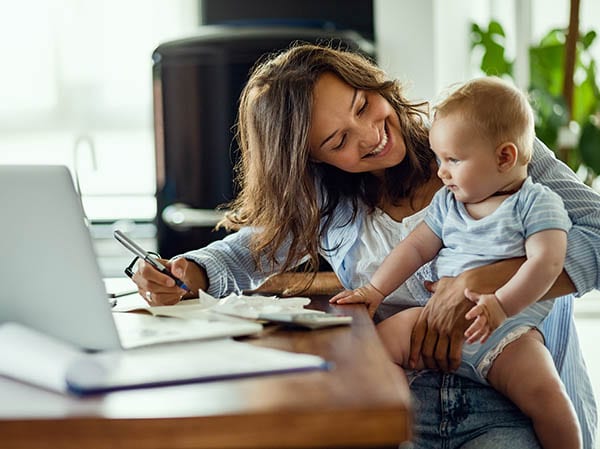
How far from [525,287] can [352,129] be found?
493mm

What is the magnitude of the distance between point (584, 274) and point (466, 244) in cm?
20

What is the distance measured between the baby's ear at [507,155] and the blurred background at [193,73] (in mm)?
2137

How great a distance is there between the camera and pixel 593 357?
364cm

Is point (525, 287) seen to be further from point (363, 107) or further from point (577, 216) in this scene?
point (363, 107)

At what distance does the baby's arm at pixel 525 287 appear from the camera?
1.49 metres

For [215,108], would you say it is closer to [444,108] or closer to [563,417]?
[444,108]

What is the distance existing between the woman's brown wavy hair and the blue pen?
0.30m

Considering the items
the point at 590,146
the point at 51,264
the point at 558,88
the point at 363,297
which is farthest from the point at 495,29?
the point at 51,264

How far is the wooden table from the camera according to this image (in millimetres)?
839

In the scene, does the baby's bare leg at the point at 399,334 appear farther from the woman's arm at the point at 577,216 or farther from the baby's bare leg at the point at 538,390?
the woman's arm at the point at 577,216

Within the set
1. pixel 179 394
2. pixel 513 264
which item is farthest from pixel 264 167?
pixel 179 394

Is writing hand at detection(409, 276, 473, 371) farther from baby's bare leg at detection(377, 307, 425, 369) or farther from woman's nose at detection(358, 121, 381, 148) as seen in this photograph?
woman's nose at detection(358, 121, 381, 148)

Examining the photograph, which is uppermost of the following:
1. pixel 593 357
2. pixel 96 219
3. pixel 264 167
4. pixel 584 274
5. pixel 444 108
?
pixel 444 108

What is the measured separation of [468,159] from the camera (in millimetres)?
1628
